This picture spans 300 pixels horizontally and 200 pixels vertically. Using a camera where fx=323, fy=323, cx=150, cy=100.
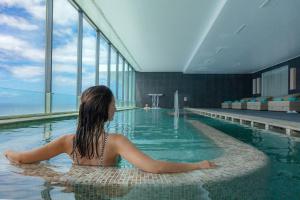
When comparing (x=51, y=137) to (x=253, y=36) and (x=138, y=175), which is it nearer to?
(x=138, y=175)

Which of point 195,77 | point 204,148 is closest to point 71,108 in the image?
point 204,148

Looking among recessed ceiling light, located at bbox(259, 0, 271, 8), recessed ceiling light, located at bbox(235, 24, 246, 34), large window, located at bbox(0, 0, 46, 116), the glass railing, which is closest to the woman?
the glass railing

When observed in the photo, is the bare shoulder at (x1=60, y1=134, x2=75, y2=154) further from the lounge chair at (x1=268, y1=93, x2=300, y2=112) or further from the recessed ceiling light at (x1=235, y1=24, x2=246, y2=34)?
the lounge chair at (x1=268, y1=93, x2=300, y2=112)

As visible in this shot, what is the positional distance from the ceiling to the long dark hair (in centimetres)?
715

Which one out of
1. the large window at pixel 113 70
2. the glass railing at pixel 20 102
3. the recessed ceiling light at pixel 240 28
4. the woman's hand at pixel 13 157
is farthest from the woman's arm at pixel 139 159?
the large window at pixel 113 70

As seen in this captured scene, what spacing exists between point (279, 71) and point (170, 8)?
1210 centimetres

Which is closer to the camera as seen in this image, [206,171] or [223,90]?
[206,171]

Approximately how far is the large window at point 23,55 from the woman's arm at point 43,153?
4.68m

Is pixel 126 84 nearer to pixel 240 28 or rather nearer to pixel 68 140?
pixel 240 28

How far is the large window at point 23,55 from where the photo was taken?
705cm

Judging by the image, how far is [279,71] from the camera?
63.2 feet

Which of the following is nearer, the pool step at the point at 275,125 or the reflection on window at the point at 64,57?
the pool step at the point at 275,125

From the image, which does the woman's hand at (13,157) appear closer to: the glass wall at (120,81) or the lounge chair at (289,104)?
the lounge chair at (289,104)

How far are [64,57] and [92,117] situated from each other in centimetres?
1016
